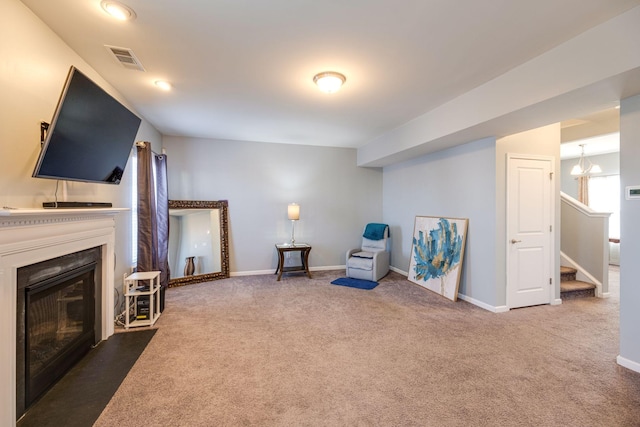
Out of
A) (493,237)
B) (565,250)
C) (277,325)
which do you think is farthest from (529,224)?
(277,325)

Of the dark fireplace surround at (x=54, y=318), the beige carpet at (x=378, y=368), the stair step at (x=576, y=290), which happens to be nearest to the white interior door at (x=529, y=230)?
the beige carpet at (x=378, y=368)

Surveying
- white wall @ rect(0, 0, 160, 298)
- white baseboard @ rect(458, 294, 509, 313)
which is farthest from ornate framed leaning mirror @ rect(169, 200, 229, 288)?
white baseboard @ rect(458, 294, 509, 313)

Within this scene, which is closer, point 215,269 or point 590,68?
point 590,68

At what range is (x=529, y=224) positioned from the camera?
3711 mm

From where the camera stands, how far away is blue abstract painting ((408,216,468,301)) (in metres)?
4.02

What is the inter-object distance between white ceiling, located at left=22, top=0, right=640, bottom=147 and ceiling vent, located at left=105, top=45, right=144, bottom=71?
0.05 metres

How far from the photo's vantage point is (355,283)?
15.9 feet

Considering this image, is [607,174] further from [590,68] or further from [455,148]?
[590,68]

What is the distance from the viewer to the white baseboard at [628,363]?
227cm

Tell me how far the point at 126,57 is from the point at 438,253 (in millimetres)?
4444

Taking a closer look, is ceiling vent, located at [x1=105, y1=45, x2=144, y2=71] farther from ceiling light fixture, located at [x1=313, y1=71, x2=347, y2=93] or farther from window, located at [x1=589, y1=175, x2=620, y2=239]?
window, located at [x1=589, y1=175, x2=620, y2=239]

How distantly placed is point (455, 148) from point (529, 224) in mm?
1398

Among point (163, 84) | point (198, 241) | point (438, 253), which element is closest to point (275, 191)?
point (198, 241)

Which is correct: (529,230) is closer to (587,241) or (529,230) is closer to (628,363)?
(587,241)
